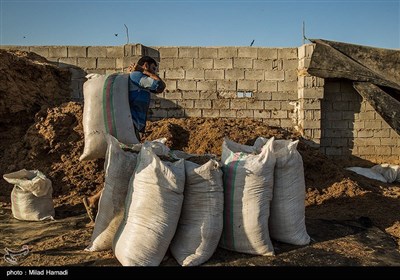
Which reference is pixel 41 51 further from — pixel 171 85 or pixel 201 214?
pixel 201 214

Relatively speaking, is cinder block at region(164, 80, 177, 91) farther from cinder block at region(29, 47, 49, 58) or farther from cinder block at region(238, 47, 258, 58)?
cinder block at region(29, 47, 49, 58)

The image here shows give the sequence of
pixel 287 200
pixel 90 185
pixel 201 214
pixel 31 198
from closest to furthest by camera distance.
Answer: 1. pixel 201 214
2. pixel 287 200
3. pixel 31 198
4. pixel 90 185

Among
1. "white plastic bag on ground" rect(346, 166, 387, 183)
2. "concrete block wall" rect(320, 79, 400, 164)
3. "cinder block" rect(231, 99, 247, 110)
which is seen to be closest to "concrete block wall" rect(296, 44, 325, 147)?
"concrete block wall" rect(320, 79, 400, 164)

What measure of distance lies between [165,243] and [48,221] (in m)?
1.90

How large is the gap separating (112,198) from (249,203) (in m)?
1.03

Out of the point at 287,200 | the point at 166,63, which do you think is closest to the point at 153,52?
the point at 166,63

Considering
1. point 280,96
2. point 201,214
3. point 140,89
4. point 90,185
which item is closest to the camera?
point 201,214

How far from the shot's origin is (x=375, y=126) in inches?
273

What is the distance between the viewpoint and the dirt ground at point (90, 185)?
2.76 m

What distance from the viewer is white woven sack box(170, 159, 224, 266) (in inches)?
101

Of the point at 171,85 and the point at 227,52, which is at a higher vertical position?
the point at 227,52

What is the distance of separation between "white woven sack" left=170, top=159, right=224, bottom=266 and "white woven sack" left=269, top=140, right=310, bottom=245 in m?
0.51

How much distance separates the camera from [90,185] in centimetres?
500
